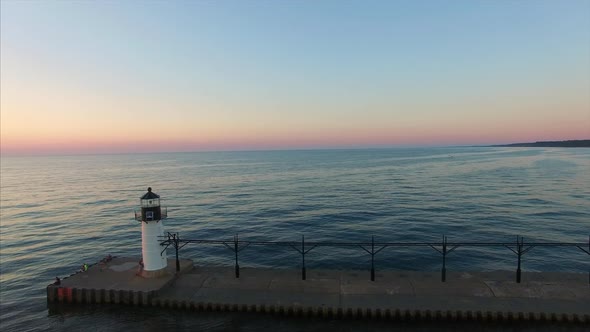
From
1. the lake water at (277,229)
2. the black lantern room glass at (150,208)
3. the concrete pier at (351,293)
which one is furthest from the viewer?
the black lantern room glass at (150,208)

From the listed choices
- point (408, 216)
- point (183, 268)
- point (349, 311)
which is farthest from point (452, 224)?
point (183, 268)

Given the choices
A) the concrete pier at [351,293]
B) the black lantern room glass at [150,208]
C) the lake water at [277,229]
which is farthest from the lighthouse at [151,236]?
the lake water at [277,229]

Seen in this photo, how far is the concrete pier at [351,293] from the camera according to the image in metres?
18.3

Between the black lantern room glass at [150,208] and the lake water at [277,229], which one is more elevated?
the black lantern room glass at [150,208]

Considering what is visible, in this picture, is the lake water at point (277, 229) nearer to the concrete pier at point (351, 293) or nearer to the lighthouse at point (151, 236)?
the concrete pier at point (351, 293)

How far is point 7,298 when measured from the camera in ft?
85.1

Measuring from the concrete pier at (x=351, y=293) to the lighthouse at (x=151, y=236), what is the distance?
80cm

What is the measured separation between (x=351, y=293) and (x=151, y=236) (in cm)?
1402

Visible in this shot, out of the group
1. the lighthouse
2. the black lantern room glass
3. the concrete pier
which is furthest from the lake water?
the black lantern room glass

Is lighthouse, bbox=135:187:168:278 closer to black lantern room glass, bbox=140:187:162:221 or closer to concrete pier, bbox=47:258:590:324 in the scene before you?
black lantern room glass, bbox=140:187:162:221

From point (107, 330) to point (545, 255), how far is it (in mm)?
38000

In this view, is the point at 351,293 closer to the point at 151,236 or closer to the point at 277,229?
the point at 151,236

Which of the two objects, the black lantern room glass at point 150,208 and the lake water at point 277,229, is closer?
the lake water at point 277,229

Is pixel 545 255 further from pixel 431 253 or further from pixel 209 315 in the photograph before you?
pixel 209 315
